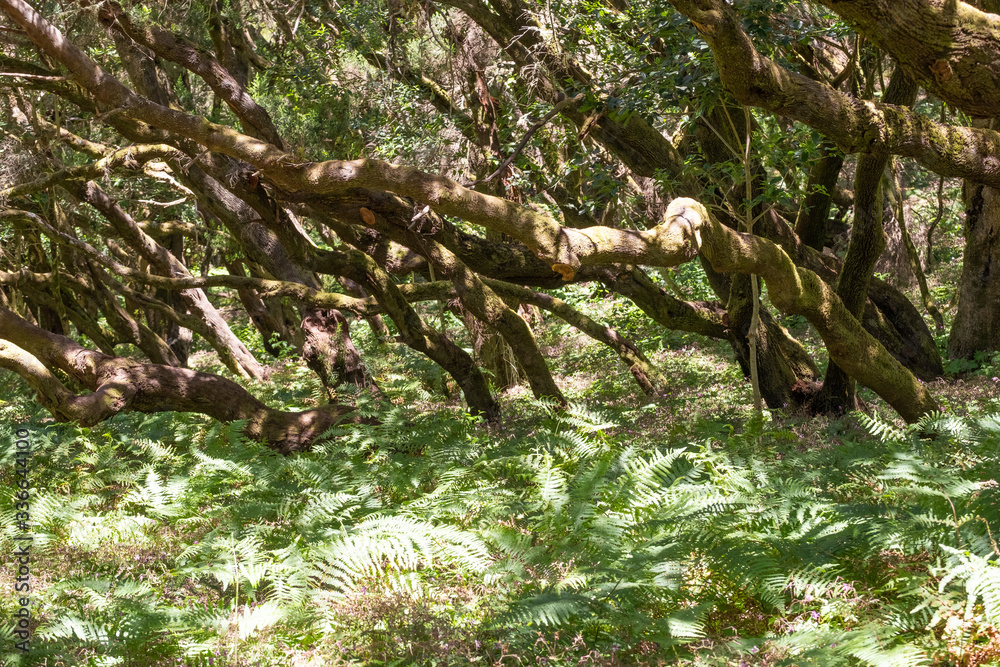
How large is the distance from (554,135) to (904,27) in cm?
708

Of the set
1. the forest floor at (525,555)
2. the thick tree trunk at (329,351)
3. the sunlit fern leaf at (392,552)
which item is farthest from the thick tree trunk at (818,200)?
the sunlit fern leaf at (392,552)

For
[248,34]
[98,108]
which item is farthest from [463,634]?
[248,34]

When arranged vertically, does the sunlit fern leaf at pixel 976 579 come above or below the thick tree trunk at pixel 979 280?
below

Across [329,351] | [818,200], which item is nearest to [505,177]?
[329,351]

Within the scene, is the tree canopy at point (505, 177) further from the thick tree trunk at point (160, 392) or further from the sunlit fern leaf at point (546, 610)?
the sunlit fern leaf at point (546, 610)

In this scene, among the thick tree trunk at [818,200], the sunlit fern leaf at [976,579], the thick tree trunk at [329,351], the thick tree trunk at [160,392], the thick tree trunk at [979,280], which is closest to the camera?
the sunlit fern leaf at [976,579]

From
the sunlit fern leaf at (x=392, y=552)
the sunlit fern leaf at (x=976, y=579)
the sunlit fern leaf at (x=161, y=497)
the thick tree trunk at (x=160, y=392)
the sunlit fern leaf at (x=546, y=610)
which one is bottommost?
the sunlit fern leaf at (x=976, y=579)

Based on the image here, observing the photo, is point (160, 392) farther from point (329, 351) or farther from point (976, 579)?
point (976, 579)

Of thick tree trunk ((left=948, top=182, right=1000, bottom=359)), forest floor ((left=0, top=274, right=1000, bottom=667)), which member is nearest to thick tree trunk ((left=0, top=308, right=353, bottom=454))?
forest floor ((left=0, top=274, right=1000, bottom=667))

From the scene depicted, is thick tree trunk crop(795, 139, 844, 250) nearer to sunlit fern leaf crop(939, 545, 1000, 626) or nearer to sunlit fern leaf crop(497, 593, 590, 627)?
sunlit fern leaf crop(939, 545, 1000, 626)

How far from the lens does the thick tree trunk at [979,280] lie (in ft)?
29.4

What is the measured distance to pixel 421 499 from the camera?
4602 mm

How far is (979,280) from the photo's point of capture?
9.23m

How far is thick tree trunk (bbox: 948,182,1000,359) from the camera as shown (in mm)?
8969
